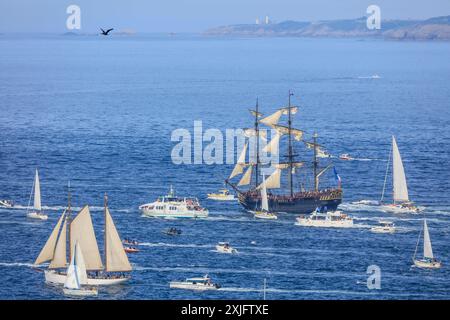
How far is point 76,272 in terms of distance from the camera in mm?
75000

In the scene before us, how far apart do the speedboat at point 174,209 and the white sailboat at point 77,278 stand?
943 inches

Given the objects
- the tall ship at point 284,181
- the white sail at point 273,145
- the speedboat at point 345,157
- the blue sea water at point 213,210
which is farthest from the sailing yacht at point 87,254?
the speedboat at point 345,157

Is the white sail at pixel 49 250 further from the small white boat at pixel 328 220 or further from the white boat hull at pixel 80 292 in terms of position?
the small white boat at pixel 328 220

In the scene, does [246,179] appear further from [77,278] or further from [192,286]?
[77,278]

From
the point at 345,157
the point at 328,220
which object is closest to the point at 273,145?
the point at 345,157

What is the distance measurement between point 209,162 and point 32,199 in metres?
29.9

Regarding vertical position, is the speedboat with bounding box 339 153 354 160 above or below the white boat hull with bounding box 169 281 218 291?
above

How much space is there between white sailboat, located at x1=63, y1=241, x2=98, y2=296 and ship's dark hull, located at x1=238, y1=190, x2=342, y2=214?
32.7 m

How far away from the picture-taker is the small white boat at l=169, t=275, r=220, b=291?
75.5 metres

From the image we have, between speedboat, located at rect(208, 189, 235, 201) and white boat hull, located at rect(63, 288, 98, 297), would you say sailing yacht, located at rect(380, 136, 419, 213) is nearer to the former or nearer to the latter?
speedboat, located at rect(208, 189, 235, 201)

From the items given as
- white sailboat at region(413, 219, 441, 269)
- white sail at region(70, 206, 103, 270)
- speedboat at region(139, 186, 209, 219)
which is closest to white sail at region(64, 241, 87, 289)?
white sail at region(70, 206, 103, 270)

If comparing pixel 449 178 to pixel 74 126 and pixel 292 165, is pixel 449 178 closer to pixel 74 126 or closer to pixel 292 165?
pixel 292 165

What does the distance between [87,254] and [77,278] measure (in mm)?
3689
